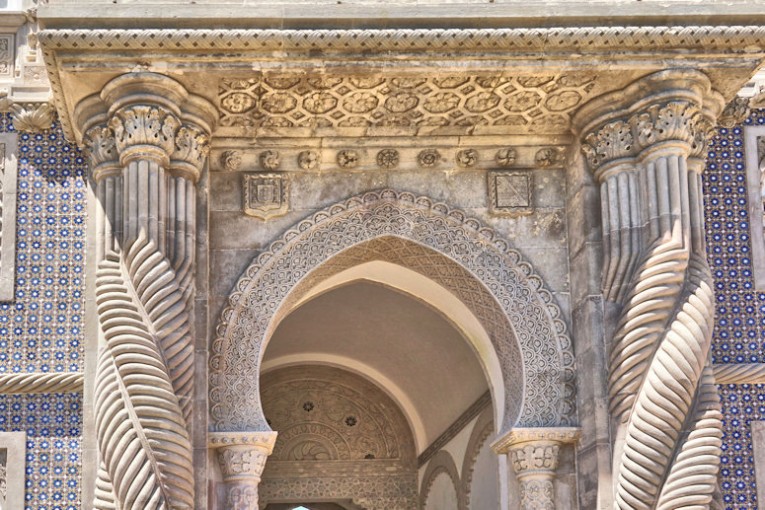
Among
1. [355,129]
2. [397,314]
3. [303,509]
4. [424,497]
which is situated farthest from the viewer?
[303,509]

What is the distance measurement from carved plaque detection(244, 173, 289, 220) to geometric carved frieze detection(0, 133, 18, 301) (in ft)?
5.17

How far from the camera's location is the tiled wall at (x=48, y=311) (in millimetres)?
9055

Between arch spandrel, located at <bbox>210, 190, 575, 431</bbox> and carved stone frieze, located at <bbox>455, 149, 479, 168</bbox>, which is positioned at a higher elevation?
carved stone frieze, located at <bbox>455, 149, 479, 168</bbox>

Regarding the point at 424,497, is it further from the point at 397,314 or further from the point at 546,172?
the point at 546,172

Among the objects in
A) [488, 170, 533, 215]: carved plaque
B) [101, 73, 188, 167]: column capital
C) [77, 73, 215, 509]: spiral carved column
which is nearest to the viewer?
[77, 73, 215, 509]: spiral carved column

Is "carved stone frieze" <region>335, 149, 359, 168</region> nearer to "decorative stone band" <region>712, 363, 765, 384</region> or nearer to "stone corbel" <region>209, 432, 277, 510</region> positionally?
"stone corbel" <region>209, 432, 277, 510</region>

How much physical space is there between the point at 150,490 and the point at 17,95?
3.10 m

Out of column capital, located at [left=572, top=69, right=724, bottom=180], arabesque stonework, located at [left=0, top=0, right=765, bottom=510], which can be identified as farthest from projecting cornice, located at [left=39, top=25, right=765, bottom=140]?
column capital, located at [left=572, top=69, right=724, bottom=180]

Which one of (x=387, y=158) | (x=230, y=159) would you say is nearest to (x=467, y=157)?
(x=387, y=158)

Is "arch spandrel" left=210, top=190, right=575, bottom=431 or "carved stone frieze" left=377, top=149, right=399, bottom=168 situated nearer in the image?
"arch spandrel" left=210, top=190, right=575, bottom=431

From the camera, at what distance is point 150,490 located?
318 inches

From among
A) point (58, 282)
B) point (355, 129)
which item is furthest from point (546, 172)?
point (58, 282)

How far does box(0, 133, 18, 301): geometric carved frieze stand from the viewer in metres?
9.34

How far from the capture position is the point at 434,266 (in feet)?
31.7
